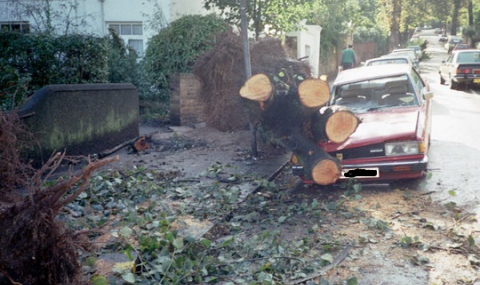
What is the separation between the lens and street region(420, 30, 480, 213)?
659 centimetres

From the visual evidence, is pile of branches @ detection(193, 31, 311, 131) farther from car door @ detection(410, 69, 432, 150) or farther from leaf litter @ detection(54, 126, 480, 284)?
leaf litter @ detection(54, 126, 480, 284)

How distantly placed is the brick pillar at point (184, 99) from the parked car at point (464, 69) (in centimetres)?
1345

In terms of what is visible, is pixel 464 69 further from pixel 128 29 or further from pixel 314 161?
pixel 314 161

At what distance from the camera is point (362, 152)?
264 inches

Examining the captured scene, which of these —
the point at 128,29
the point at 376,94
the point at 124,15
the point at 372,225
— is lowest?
the point at 372,225

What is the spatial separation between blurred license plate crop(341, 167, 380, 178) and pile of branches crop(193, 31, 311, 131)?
3.84 meters

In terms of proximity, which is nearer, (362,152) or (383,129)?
(362,152)

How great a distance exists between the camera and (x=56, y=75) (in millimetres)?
10352

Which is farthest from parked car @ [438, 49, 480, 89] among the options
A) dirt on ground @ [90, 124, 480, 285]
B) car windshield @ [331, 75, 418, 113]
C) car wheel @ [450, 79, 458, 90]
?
dirt on ground @ [90, 124, 480, 285]

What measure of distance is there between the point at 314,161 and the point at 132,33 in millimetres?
12814

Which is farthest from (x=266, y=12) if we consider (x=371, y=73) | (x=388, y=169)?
(x=388, y=169)

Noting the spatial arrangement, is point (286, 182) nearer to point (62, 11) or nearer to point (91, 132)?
point (91, 132)

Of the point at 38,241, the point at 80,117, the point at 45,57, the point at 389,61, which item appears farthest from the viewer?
the point at 389,61

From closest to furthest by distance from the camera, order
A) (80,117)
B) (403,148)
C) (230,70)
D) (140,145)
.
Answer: (403,148) → (80,117) → (140,145) → (230,70)
